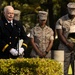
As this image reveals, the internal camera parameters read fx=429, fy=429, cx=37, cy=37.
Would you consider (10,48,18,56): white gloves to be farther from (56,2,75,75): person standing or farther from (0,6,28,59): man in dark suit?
(56,2,75,75): person standing

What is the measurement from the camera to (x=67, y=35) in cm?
935

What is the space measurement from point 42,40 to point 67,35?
1.89 ft

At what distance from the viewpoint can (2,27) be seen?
25.7 feet

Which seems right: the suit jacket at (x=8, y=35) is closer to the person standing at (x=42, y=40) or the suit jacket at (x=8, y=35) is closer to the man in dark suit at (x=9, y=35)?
the man in dark suit at (x=9, y=35)

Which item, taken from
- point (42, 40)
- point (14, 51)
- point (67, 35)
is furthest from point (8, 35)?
point (67, 35)

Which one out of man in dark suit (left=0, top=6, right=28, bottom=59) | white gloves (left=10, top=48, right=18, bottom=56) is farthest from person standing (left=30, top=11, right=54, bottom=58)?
white gloves (left=10, top=48, right=18, bottom=56)

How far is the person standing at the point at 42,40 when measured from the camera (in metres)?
9.40

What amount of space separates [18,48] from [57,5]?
16435 millimetres

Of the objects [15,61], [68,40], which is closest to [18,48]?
[15,61]

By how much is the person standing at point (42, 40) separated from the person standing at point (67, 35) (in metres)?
0.27

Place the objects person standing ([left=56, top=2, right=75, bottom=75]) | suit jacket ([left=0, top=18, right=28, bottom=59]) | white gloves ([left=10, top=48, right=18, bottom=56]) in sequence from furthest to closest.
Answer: person standing ([left=56, top=2, right=75, bottom=75])
suit jacket ([left=0, top=18, right=28, bottom=59])
white gloves ([left=10, top=48, right=18, bottom=56])

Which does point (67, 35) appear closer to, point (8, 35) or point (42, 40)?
point (42, 40)

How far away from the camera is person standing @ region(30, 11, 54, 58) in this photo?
9.40 meters

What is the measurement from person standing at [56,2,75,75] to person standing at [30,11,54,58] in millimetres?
269
